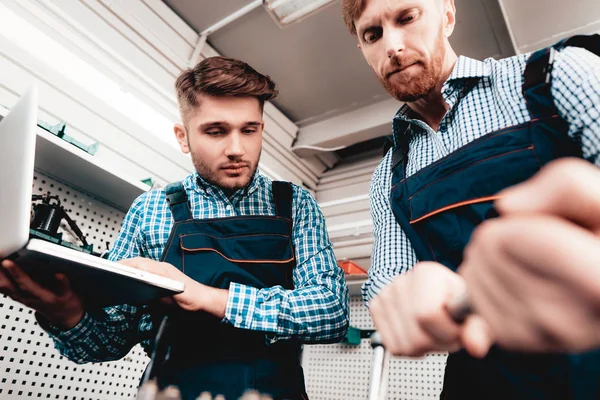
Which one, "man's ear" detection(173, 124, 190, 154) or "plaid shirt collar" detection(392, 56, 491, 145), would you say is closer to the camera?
"plaid shirt collar" detection(392, 56, 491, 145)

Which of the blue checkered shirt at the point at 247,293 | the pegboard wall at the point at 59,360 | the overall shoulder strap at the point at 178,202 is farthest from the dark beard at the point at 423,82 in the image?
the pegboard wall at the point at 59,360

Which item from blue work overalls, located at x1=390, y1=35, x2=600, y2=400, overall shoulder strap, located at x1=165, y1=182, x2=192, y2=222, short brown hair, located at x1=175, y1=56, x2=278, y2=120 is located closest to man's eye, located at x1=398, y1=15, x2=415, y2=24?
blue work overalls, located at x1=390, y1=35, x2=600, y2=400

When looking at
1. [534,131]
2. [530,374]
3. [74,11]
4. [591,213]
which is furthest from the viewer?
[74,11]

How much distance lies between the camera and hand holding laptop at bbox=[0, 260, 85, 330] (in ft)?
2.57

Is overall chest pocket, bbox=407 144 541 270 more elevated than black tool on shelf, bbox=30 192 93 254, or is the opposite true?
black tool on shelf, bbox=30 192 93 254

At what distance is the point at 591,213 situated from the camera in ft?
0.79

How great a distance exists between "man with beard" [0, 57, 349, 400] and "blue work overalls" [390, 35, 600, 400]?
1.14 feet

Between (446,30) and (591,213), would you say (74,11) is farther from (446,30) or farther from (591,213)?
(591,213)

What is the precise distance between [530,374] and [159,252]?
3.23ft

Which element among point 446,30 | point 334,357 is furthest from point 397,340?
point 334,357

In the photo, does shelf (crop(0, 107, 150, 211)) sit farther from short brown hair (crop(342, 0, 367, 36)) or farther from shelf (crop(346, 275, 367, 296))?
shelf (crop(346, 275, 367, 296))

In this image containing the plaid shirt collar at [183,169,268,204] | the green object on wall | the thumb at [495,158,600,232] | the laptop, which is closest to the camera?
the thumb at [495,158,600,232]

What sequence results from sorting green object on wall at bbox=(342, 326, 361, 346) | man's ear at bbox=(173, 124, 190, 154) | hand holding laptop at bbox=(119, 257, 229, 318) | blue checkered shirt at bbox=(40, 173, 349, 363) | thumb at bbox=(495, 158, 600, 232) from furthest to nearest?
green object on wall at bbox=(342, 326, 361, 346)
man's ear at bbox=(173, 124, 190, 154)
blue checkered shirt at bbox=(40, 173, 349, 363)
hand holding laptop at bbox=(119, 257, 229, 318)
thumb at bbox=(495, 158, 600, 232)

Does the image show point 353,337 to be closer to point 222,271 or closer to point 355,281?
point 355,281
